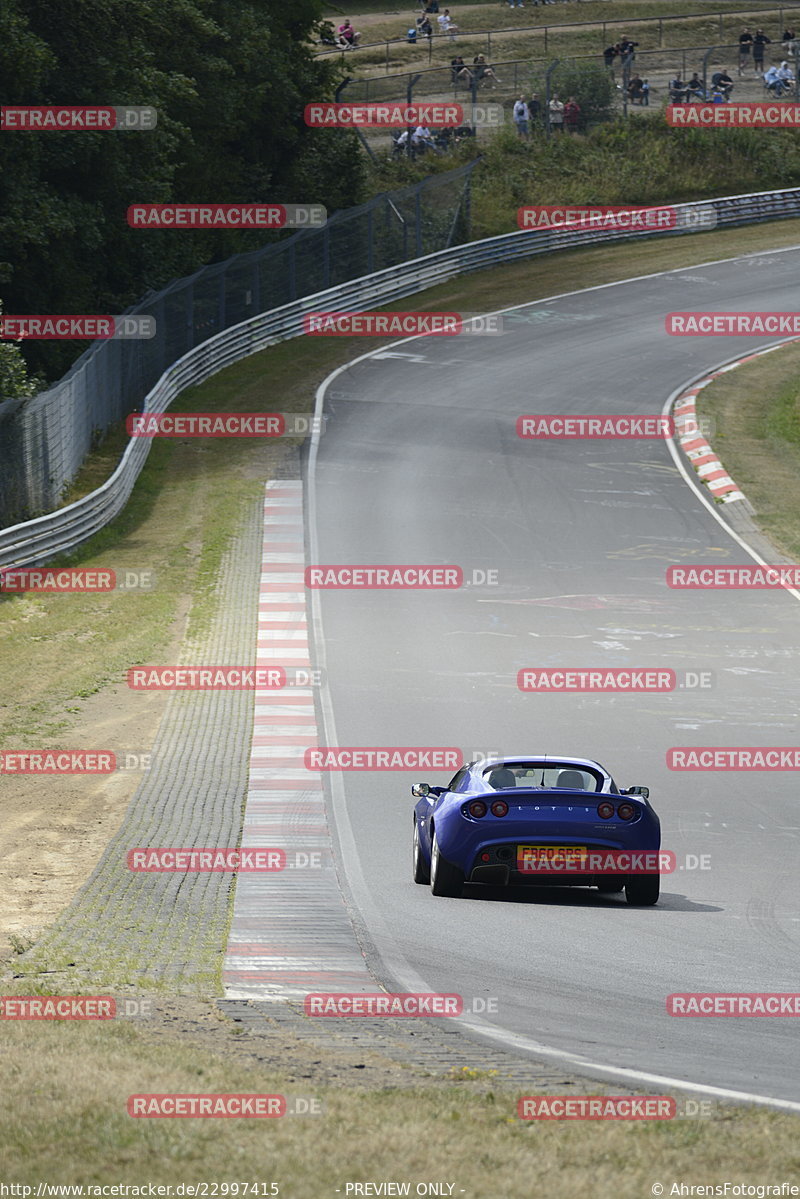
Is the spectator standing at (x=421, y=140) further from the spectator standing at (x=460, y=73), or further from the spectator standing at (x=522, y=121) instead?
the spectator standing at (x=460, y=73)

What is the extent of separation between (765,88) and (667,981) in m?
68.6

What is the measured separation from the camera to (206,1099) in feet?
20.5

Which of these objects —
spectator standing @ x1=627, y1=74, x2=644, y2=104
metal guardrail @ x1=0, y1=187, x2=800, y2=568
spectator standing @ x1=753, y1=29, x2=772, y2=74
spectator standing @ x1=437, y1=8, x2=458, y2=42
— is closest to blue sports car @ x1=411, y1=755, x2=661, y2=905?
metal guardrail @ x1=0, y1=187, x2=800, y2=568

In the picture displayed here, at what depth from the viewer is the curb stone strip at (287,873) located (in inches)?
370

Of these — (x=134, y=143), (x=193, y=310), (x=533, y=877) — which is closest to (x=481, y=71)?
(x=193, y=310)

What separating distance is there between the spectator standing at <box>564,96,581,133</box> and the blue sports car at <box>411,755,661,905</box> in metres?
59.1

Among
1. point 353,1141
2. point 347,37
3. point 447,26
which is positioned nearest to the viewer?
point 353,1141

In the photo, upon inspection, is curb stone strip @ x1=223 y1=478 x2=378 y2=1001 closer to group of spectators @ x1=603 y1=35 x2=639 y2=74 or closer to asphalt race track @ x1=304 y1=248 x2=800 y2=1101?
asphalt race track @ x1=304 y1=248 x2=800 y2=1101

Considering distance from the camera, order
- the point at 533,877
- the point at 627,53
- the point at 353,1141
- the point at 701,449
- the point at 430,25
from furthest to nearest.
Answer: the point at 430,25 → the point at 627,53 → the point at 701,449 → the point at 533,877 → the point at 353,1141

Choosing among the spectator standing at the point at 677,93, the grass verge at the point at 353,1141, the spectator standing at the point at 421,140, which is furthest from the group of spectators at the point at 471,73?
the grass verge at the point at 353,1141

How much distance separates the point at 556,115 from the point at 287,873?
58.8 meters

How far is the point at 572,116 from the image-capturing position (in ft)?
218

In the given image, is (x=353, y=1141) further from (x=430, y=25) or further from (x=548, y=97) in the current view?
(x=430, y=25)

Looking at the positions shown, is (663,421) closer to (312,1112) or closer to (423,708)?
(423,708)
